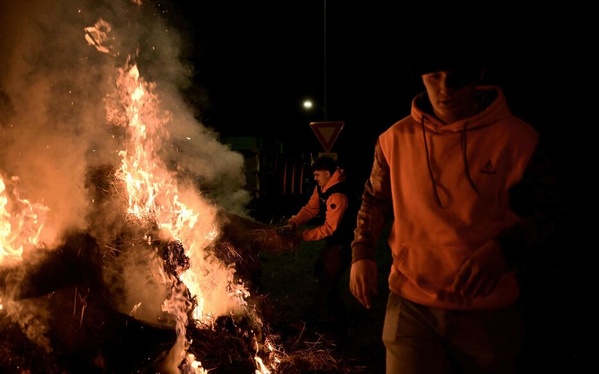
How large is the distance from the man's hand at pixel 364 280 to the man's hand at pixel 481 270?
0.47 m

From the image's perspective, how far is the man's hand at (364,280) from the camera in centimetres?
241

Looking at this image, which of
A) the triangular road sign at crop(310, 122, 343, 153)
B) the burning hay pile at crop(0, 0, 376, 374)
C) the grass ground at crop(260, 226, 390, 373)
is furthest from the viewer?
the triangular road sign at crop(310, 122, 343, 153)

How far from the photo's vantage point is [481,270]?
2000 millimetres

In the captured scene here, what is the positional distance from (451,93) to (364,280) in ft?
3.27

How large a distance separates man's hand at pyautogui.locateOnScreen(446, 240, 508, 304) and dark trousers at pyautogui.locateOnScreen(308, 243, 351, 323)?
12.1ft

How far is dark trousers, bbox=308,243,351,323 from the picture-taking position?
574 centimetres

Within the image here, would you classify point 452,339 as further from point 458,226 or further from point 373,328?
point 373,328

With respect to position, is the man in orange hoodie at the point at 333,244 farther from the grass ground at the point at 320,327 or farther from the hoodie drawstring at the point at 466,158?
the hoodie drawstring at the point at 466,158

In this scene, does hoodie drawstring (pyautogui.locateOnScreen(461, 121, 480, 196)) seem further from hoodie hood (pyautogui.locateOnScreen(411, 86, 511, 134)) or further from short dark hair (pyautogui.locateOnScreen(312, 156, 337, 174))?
short dark hair (pyautogui.locateOnScreen(312, 156, 337, 174))

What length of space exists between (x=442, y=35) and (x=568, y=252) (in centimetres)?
680

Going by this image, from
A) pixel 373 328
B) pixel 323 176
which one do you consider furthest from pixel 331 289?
pixel 323 176

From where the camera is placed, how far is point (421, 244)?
2.29 meters

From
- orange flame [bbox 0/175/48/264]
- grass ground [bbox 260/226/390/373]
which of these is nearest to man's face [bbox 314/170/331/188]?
grass ground [bbox 260/226/390/373]

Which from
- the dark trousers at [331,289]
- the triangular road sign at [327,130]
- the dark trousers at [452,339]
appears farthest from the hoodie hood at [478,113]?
the triangular road sign at [327,130]
